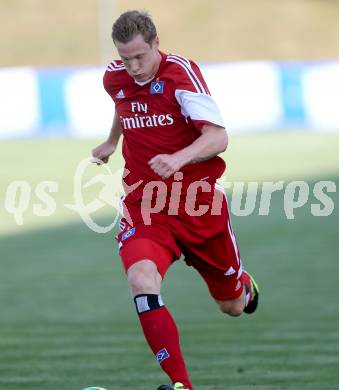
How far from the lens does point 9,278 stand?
11.4m

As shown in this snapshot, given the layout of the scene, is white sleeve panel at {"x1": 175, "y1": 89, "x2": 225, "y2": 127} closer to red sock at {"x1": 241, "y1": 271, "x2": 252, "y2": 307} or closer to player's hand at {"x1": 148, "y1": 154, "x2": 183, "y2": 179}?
player's hand at {"x1": 148, "y1": 154, "x2": 183, "y2": 179}

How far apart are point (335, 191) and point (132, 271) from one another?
11268mm

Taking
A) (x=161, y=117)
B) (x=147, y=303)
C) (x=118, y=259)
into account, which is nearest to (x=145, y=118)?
(x=161, y=117)

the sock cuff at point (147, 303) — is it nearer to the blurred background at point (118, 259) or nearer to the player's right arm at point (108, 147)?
the blurred background at point (118, 259)

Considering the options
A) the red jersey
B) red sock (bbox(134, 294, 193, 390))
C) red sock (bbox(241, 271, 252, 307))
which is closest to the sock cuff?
red sock (bbox(134, 294, 193, 390))

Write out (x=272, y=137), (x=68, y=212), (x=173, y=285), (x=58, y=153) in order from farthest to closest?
(x=272, y=137)
(x=58, y=153)
(x=68, y=212)
(x=173, y=285)

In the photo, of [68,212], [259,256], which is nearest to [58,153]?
[68,212]

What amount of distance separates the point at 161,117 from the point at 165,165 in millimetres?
742

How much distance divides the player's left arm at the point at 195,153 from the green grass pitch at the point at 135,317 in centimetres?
144

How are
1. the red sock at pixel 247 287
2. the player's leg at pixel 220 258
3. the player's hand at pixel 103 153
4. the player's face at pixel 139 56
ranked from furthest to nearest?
the red sock at pixel 247 287
the player's hand at pixel 103 153
the player's leg at pixel 220 258
the player's face at pixel 139 56

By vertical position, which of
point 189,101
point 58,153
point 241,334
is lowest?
point 241,334

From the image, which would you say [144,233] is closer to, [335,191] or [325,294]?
[325,294]

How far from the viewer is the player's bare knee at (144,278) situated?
5.81 metres

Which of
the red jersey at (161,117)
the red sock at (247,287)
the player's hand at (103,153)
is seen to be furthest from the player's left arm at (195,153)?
the red sock at (247,287)
